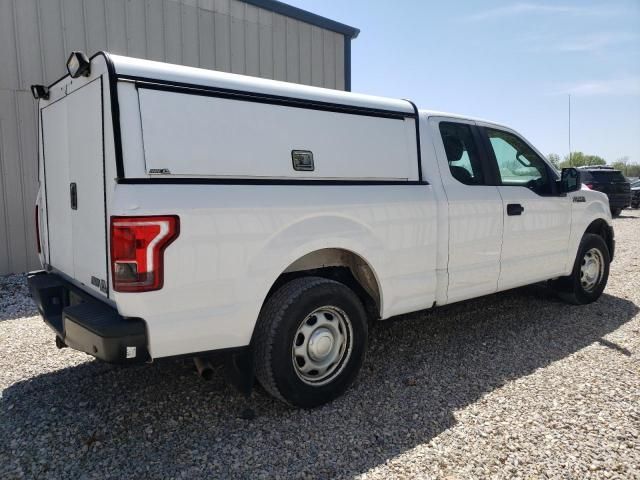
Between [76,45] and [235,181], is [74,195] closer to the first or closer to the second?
[235,181]

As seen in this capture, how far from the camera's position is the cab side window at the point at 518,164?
4.60 meters

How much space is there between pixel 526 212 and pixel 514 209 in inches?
9.6

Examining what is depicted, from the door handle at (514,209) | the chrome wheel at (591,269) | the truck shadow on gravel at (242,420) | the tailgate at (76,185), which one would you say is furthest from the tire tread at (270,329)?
the chrome wheel at (591,269)

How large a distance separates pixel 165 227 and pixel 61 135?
143cm

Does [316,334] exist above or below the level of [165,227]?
below

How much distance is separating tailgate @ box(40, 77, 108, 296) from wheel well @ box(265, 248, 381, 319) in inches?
43.1

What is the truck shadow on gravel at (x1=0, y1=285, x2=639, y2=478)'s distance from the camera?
2.69 m

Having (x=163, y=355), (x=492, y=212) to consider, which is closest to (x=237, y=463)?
(x=163, y=355)

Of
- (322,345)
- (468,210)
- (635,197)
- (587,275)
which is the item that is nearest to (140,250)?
(322,345)

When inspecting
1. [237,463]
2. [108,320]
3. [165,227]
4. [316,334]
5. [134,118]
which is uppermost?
[134,118]

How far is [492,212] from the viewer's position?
4.29 m

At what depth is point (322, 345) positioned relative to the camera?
3.24 m

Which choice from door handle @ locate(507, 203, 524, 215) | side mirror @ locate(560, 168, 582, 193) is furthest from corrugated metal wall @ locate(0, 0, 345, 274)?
door handle @ locate(507, 203, 524, 215)

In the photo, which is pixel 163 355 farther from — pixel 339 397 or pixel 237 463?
pixel 339 397
